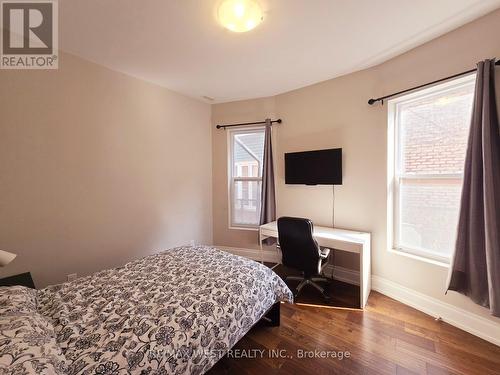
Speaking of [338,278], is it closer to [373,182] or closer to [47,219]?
[373,182]

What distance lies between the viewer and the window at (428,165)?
2.04 metres

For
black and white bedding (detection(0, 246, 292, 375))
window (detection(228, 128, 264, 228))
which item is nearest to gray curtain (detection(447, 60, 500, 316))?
black and white bedding (detection(0, 246, 292, 375))

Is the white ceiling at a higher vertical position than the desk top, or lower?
higher

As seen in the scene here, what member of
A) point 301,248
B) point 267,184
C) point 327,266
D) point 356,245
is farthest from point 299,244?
point 267,184

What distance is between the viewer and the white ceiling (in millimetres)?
1638

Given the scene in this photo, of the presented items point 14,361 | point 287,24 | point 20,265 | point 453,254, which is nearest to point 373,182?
point 453,254

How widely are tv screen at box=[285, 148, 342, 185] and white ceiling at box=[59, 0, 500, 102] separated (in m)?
1.02

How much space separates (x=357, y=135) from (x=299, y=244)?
5.08ft

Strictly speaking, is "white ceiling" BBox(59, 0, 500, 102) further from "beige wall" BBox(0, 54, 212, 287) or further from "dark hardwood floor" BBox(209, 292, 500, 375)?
"dark hardwood floor" BBox(209, 292, 500, 375)

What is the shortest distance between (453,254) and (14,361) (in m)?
2.85

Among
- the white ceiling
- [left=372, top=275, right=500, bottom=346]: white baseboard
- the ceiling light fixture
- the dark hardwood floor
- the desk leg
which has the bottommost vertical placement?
the dark hardwood floor

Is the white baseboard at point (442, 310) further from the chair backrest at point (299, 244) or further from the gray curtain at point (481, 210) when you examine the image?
the chair backrest at point (299, 244)

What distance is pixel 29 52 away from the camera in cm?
198

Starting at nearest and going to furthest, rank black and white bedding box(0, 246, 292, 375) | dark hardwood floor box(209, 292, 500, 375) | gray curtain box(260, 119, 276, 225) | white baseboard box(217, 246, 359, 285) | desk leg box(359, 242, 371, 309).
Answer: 1. black and white bedding box(0, 246, 292, 375)
2. dark hardwood floor box(209, 292, 500, 375)
3. desk leg box(359, 242, 371, 309)
4. white baseboard box(217, 246, 359, 285)
5. gray curtain box(260, 119, 276, 225)
